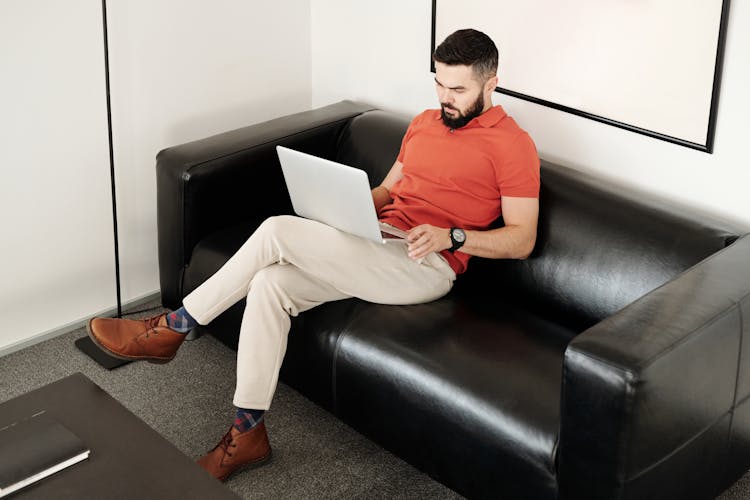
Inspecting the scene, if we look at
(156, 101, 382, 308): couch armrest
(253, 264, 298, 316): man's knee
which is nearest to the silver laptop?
(253, 264, 298, 316): man's knee

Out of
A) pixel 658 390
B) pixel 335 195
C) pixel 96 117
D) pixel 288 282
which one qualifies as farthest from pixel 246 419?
pixel 96 117

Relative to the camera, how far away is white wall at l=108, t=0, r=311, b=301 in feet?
10.5

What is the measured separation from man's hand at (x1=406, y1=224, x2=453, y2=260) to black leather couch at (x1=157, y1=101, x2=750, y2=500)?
170mm

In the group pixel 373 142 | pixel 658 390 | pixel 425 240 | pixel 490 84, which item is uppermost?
pixel 490 84

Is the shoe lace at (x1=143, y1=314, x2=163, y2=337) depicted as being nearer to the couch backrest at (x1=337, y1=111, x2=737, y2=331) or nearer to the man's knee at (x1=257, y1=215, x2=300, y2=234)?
the man's knee at (x1=257, y1=215, x2=300, y2=234)

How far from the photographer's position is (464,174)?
268 cm

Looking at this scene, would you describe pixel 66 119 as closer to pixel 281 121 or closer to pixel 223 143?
pixel 223 143

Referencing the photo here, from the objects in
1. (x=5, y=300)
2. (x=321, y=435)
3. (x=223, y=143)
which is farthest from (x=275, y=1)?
(x=321, y=435)

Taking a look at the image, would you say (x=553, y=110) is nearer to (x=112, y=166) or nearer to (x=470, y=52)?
(x=470, y=52)

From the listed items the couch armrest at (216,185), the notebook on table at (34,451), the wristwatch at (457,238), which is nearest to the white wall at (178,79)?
the couch armrest at (216,185)

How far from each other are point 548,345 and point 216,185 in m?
1.21

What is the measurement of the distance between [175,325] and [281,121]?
38.1 inches

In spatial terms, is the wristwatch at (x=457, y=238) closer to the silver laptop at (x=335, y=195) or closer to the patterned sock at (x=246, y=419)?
the silver laptop at (x=335, y=195)

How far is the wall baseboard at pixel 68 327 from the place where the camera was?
10.2 ft
